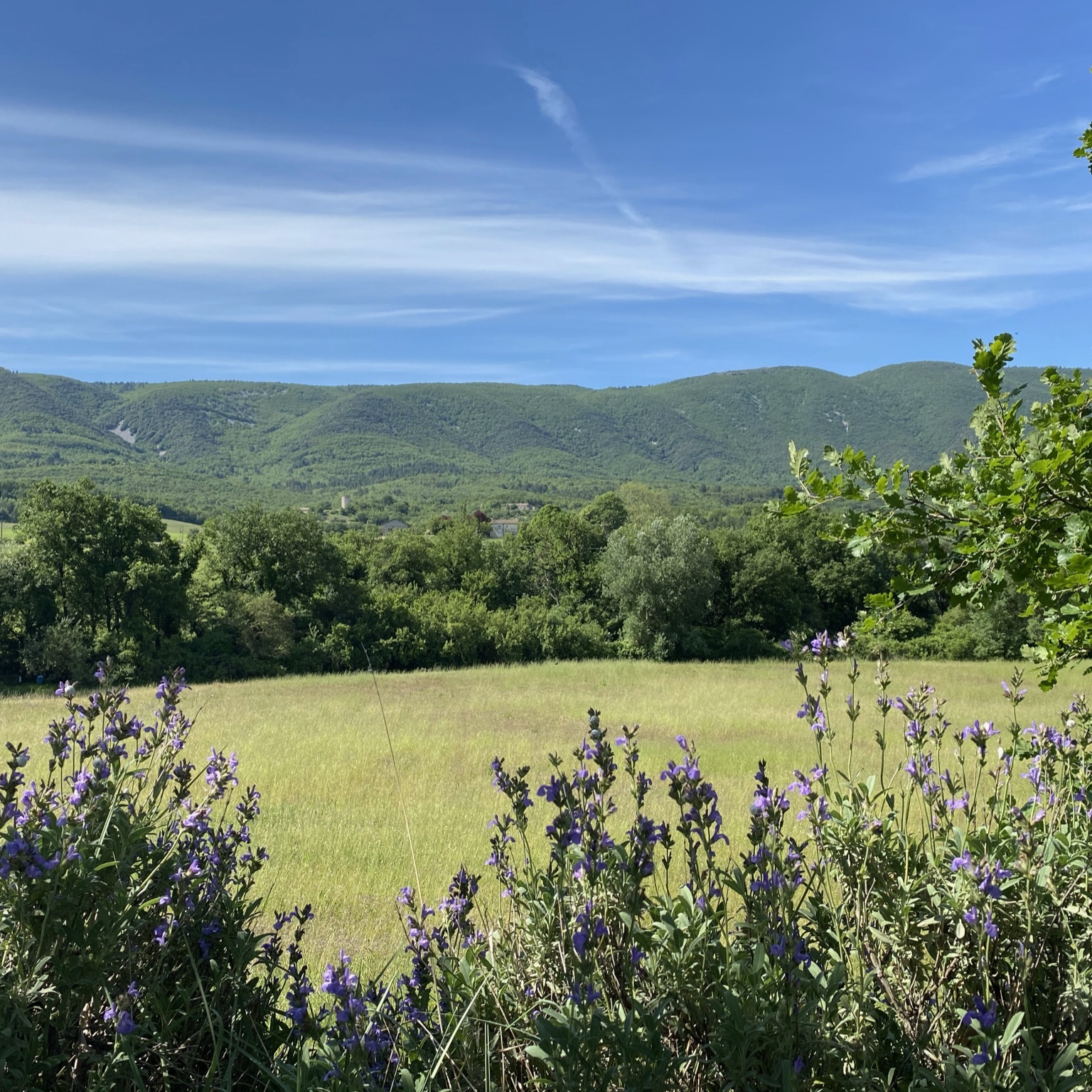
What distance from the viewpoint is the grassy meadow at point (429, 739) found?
877 cm

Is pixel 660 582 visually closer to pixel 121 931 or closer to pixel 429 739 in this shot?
pixel 429 739

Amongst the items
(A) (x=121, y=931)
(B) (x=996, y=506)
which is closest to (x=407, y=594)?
(B) (x=996, y=506)

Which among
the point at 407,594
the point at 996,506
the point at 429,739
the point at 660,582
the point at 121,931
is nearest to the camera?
the point at 121,931

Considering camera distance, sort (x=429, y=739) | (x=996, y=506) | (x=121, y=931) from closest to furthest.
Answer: (x=121, y=931) → (x=996, y=506) → (x=429, y=739)

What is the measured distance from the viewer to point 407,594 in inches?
1593

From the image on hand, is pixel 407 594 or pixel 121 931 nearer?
pixel 121 931

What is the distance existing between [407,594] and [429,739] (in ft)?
76.7

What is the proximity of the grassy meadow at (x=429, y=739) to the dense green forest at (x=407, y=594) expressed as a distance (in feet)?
13.8

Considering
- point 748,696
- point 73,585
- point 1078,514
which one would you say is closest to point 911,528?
point 1078,514

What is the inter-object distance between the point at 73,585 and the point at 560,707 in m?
21.0

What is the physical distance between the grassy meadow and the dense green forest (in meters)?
4.21

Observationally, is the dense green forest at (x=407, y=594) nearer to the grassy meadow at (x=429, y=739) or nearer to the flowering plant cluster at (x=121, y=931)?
the grassy meadow at (x=429, y=739)

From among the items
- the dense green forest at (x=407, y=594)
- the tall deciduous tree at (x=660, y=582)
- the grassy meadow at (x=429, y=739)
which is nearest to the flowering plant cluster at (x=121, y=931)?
the grassy meadow at (x=429, y=739)

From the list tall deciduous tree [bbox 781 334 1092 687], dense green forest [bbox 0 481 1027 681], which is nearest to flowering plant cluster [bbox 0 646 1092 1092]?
tall deciduous tree [bbox 781 334 1092 687]
